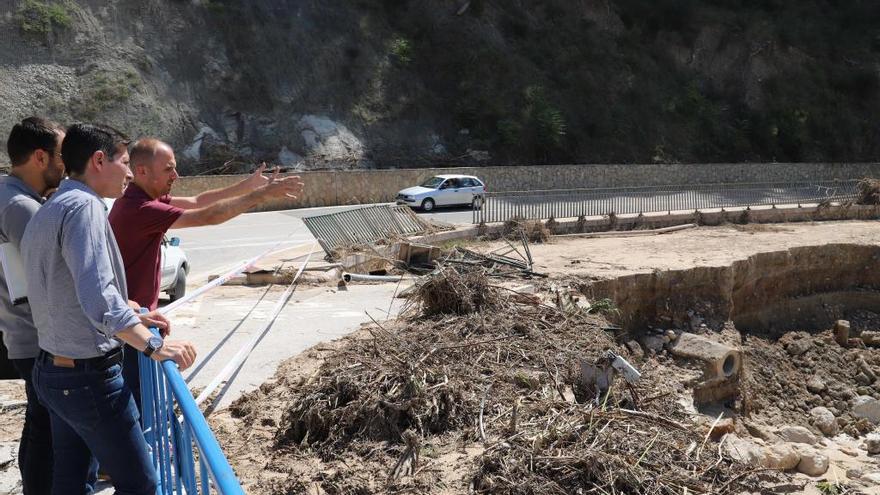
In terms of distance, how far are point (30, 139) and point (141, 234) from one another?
0.74m

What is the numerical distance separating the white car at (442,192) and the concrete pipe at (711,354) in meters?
13.7

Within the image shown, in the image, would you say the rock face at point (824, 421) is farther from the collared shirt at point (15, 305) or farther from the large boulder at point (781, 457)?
the collared shirt at point (15, 305)

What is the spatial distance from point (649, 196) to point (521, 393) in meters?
18.0

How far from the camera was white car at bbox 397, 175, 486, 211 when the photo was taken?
26.5m

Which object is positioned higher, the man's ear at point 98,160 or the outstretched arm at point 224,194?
the man's ear at point 98,160

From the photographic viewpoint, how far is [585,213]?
21.9 meters

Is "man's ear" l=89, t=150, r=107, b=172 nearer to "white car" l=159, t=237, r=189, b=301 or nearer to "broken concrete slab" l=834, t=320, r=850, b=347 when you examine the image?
"white car" l=159, t=237, r=189, b=301

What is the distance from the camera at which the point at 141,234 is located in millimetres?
4172

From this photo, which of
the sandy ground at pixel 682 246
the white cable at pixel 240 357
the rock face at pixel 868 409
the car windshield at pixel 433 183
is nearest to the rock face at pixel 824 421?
the rock face at pixel 868 409

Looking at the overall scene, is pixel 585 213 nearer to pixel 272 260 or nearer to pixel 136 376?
pixel 272 260

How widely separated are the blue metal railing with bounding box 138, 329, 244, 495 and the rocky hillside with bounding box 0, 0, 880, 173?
27.1m

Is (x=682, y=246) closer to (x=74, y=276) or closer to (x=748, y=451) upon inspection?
(x=748, y=451)

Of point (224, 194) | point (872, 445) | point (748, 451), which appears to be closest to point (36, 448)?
point (224, 194)

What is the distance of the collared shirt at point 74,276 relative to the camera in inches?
119
